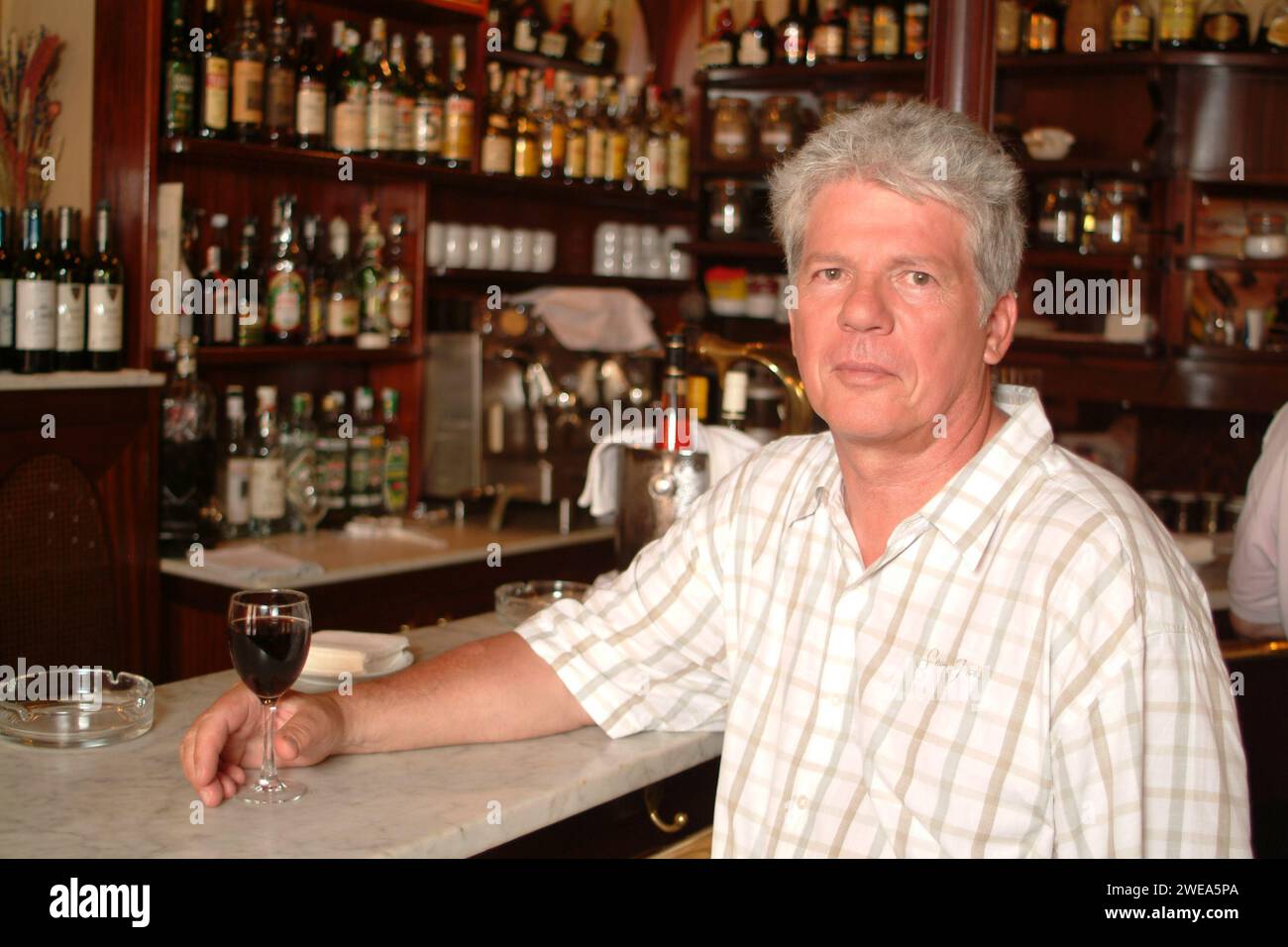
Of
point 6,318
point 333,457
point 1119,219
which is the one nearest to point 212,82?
point 6,318

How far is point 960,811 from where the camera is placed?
143cm

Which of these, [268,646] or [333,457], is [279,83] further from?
[268,646]

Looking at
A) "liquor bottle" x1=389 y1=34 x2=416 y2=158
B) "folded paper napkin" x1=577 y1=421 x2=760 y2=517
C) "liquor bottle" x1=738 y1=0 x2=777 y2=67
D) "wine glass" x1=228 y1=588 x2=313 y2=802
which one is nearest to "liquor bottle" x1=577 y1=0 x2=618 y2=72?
"liquor bottle" x1=738 y1=0 x2=777 y2=67

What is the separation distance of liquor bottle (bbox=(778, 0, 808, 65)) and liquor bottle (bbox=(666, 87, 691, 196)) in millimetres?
411

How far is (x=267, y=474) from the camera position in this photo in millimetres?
3664

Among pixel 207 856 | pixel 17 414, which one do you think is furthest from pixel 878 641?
pixel 17 414

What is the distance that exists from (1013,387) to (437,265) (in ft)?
9.23

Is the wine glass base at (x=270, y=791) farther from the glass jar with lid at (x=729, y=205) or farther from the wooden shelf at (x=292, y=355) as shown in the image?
the glass jar with lid at (x=729, y=205)

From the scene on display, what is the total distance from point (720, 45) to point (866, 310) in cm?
381

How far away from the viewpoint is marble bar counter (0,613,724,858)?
Result: 1339 millimetres

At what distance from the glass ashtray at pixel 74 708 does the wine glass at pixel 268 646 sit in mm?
232

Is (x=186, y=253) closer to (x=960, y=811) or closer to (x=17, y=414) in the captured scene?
(x=17, y=414)

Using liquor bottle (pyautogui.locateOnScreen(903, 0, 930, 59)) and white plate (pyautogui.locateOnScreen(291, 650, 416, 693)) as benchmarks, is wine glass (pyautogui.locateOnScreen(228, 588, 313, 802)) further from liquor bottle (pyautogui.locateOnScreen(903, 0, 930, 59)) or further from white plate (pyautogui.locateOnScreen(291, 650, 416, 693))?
liquor bottle (pyautogui.locateOnScreen(903, 0, 930, 59))

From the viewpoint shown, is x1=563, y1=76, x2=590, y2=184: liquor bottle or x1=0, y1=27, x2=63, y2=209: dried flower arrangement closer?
x1=0, y1=27, x2=63, y2=209: dried flower arrangement
